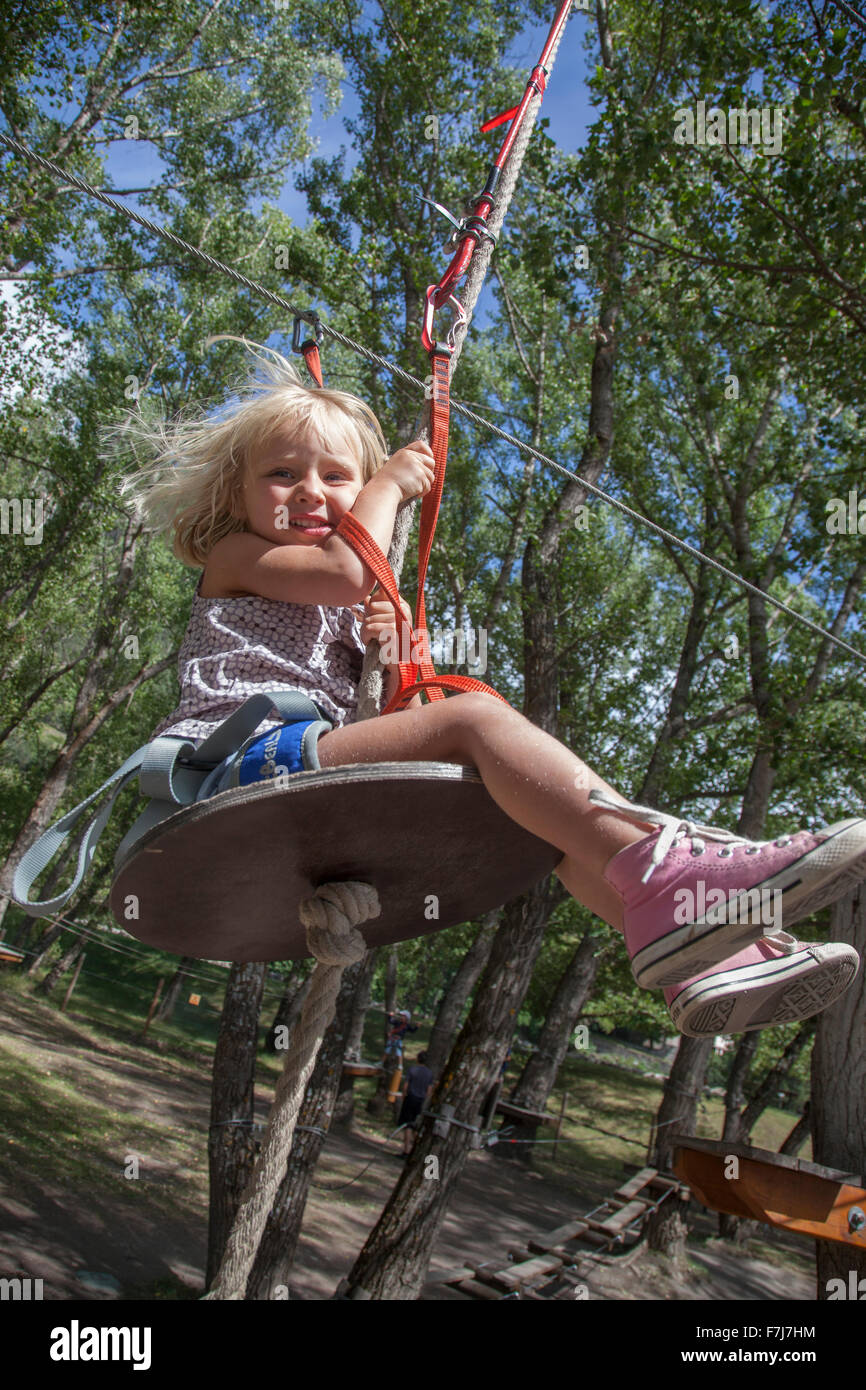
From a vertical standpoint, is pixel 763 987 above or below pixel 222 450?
below

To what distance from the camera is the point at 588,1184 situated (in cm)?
1878

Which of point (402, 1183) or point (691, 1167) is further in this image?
point (402, 1183)

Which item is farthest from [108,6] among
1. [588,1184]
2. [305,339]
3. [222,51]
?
[588,1184]

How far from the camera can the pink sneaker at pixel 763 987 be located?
1.82m

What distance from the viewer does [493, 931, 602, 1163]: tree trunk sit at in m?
18.5

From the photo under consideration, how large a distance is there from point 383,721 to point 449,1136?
6.12 m

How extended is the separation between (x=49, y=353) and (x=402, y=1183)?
46.2ft

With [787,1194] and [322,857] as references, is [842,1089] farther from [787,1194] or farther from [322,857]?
[322,857]

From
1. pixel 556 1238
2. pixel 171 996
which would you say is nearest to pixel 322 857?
pixel 556 1238

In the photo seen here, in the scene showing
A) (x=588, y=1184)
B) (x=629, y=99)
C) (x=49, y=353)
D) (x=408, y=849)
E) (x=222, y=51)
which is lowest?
(x=588, y=1184)

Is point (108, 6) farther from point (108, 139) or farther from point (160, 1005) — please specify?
point (160, 1005)

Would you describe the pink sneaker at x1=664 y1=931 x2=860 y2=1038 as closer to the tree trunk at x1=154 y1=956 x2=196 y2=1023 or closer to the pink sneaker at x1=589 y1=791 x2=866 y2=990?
the pink sneaker at x1=589 y1=791 x2=866 y2=990

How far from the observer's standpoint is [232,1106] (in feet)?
25.5
